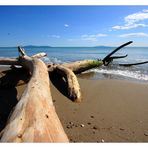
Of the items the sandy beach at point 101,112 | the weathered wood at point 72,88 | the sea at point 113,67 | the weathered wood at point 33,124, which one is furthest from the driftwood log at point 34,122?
the sea at point 113,67

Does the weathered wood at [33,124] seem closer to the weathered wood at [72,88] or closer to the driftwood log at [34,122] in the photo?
the driftwood log at [34,122]

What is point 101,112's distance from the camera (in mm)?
4469

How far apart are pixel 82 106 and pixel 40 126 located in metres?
2.39

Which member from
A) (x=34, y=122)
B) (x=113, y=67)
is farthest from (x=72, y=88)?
(x=113, y=67)

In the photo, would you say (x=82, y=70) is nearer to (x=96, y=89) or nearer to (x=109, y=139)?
(x=96, y=89)

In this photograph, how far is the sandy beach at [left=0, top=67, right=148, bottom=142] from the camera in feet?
11.7

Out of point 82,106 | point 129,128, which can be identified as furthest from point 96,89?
point 129,128

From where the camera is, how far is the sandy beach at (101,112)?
358 centimetres

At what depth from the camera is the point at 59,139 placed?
234cm

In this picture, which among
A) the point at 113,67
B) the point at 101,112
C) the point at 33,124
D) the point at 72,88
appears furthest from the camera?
the point at 113,67

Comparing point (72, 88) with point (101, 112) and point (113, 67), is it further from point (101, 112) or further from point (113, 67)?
point (113, 67)

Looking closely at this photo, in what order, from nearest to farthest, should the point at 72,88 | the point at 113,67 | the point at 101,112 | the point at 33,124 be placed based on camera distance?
the point at 33,124 < the point at 101,112 < the point at 72,88 < the point at 113,67

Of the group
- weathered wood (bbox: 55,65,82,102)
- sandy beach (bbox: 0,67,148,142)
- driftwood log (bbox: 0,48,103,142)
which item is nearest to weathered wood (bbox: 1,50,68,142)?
driftwood log (bbox: 0,48,103,142)

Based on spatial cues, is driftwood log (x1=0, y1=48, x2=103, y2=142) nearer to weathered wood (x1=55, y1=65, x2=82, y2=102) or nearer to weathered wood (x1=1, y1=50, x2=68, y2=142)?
weathered wood (x1=1, y1=50, x2=68, y2=142)
